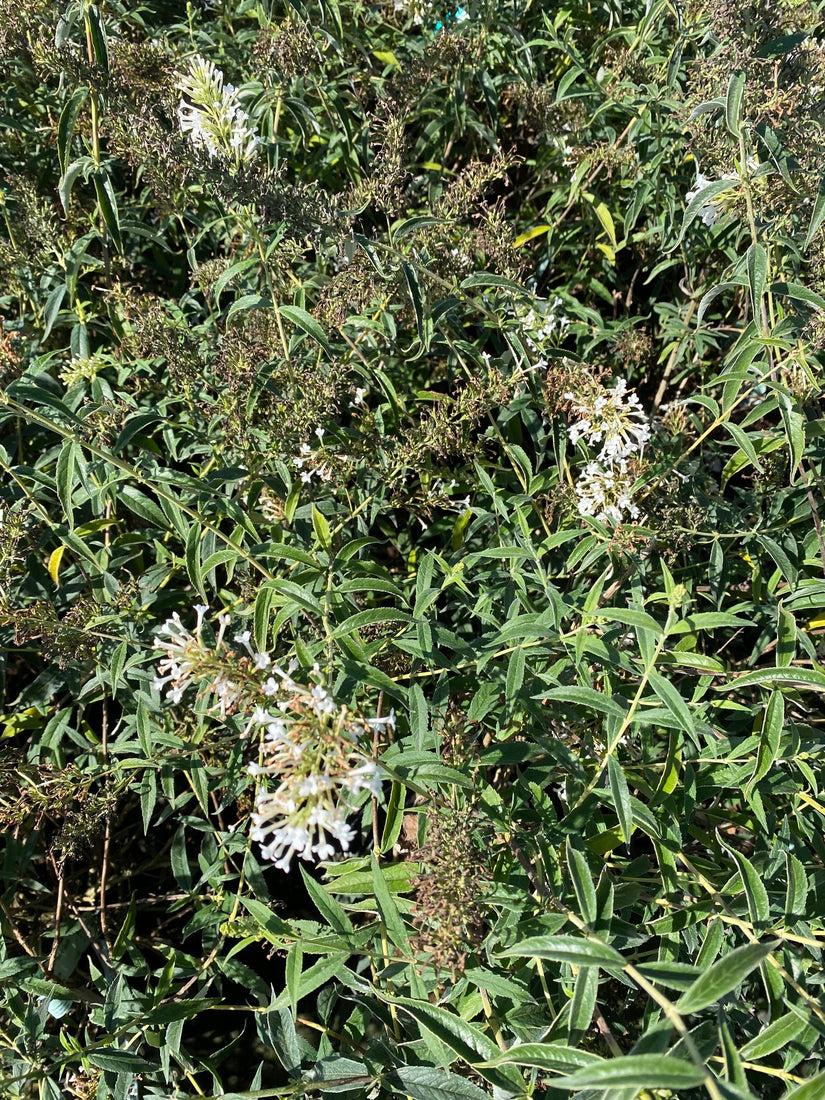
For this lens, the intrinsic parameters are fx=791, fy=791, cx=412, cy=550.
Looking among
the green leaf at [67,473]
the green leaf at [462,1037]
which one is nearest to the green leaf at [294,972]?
the green leaf at [462,1037]

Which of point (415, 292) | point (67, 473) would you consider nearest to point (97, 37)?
point (415, 292)

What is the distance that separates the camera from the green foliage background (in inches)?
80.0

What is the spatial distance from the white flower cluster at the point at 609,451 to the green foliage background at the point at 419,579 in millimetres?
67

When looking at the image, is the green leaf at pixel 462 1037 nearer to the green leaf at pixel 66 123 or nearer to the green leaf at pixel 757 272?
the green leaf at pixel 757 272

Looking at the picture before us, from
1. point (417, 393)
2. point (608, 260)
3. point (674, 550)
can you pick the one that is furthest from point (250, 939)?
point (608, 260)

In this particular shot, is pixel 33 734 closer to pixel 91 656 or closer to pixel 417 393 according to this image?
pixel 91 656

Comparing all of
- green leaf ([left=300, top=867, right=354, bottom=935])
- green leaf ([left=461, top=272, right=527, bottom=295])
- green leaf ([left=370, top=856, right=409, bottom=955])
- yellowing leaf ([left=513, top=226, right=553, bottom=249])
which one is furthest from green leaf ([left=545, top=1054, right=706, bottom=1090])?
yellowing leaf ([left=513, top=226, right=553, bottom=249])

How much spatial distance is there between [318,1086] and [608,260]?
358 centimetres

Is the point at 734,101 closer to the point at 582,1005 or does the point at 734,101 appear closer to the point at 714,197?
the point at 714,197

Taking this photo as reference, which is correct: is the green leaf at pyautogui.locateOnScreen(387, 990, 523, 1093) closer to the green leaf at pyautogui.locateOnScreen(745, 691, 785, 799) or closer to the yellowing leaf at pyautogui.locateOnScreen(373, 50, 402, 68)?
the green leaf at pyautogui.locateOnScreen(745, 691, 785, 799)

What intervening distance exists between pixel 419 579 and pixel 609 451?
0.77m

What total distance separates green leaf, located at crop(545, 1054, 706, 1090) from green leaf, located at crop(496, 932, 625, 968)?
172 mm

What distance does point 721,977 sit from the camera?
140cm

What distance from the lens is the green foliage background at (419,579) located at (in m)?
2.03
